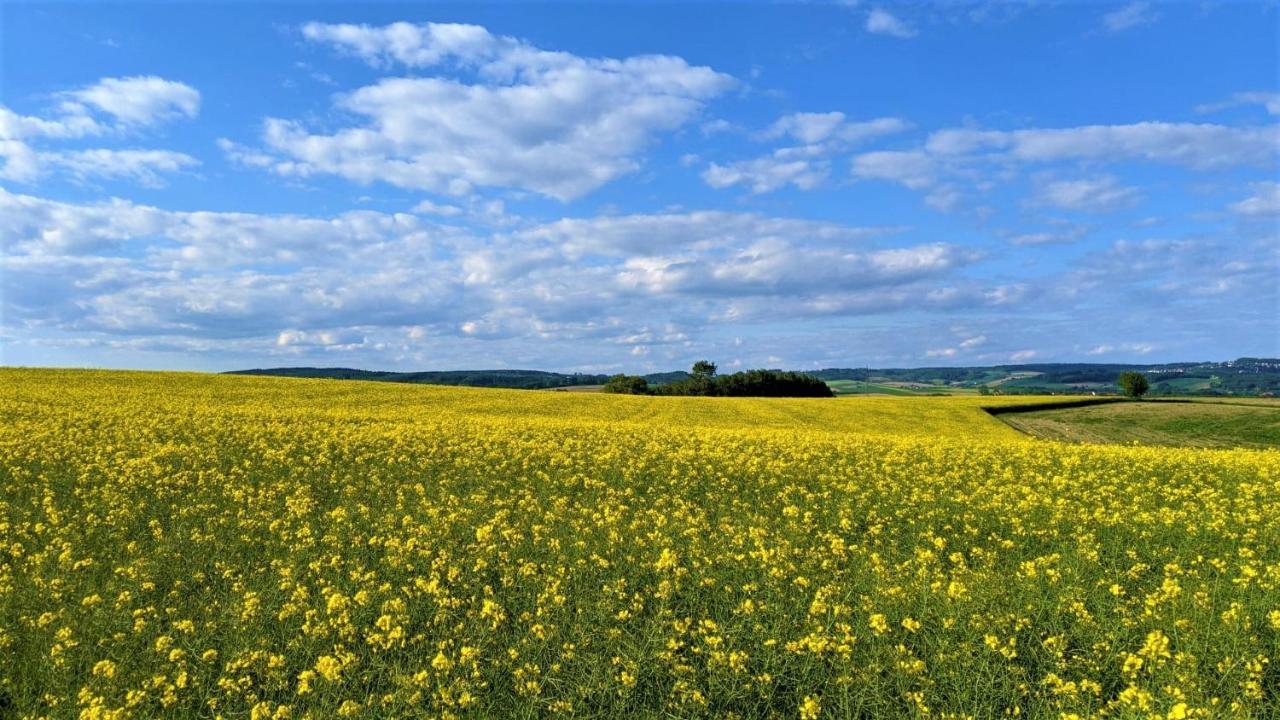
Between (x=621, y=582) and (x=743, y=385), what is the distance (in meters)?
92.2

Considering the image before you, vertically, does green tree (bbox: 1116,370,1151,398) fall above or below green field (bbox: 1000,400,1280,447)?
above

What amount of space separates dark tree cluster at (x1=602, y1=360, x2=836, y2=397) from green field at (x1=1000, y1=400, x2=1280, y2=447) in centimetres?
4542

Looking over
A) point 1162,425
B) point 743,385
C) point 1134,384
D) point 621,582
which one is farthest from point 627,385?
point 621,582

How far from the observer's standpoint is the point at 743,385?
325 ft

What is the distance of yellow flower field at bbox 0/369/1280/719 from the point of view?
6.63m

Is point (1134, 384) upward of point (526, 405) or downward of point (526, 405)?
upward

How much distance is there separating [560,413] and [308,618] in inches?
1268

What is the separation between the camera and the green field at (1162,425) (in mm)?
40688

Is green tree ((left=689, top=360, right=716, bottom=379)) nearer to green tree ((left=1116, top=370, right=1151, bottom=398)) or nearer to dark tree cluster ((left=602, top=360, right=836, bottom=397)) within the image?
dark tree cluster ((left=602, top=360, right=836, bottom=397))

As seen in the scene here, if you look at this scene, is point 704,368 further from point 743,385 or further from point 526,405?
point 526,405

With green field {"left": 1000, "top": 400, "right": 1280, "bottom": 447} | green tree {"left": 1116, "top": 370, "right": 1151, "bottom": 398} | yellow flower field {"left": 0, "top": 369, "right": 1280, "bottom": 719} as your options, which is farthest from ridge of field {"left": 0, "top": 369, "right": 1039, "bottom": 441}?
green tree {"left": 1116, "top": 370, "right": 1151, "bottom": 398}

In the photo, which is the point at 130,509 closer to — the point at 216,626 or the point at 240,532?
the point at 240,532

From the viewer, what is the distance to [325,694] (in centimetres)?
653

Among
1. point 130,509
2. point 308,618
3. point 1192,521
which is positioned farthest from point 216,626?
point 1192,521
